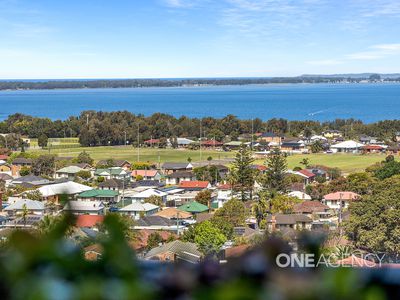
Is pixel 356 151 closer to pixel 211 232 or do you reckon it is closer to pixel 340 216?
pixel 340 216

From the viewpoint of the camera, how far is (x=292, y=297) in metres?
0.42

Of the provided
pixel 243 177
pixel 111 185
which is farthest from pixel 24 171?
pixel 243 177

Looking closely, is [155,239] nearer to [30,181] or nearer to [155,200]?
[155,200]

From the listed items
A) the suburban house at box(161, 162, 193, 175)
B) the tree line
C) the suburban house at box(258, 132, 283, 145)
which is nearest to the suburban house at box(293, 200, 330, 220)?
Result: the suburban house at box(161, 162, 193, 175)

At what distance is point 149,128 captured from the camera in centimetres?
3466

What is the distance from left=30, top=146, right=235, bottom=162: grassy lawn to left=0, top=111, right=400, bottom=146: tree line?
165 cm

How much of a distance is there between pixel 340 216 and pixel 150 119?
78.9 ft

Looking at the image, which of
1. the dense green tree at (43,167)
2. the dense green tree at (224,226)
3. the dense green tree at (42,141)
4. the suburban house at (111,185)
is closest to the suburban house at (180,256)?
the dense green tree at (224,226)

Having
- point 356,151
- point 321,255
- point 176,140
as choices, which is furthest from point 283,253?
point 176,140

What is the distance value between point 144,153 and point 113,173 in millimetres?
9032

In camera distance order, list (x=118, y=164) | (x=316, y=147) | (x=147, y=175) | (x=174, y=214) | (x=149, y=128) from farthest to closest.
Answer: (x=149, y=128) < (x=316, y=147) < (x=118, y=164) < (x=147, y=175) < (x=174, y=214)

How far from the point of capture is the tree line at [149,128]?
1348 inches

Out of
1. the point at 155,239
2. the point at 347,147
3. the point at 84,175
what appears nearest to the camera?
the point at 155,239

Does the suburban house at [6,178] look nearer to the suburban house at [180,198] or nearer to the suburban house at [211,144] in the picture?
the suburban house at [180,198]
